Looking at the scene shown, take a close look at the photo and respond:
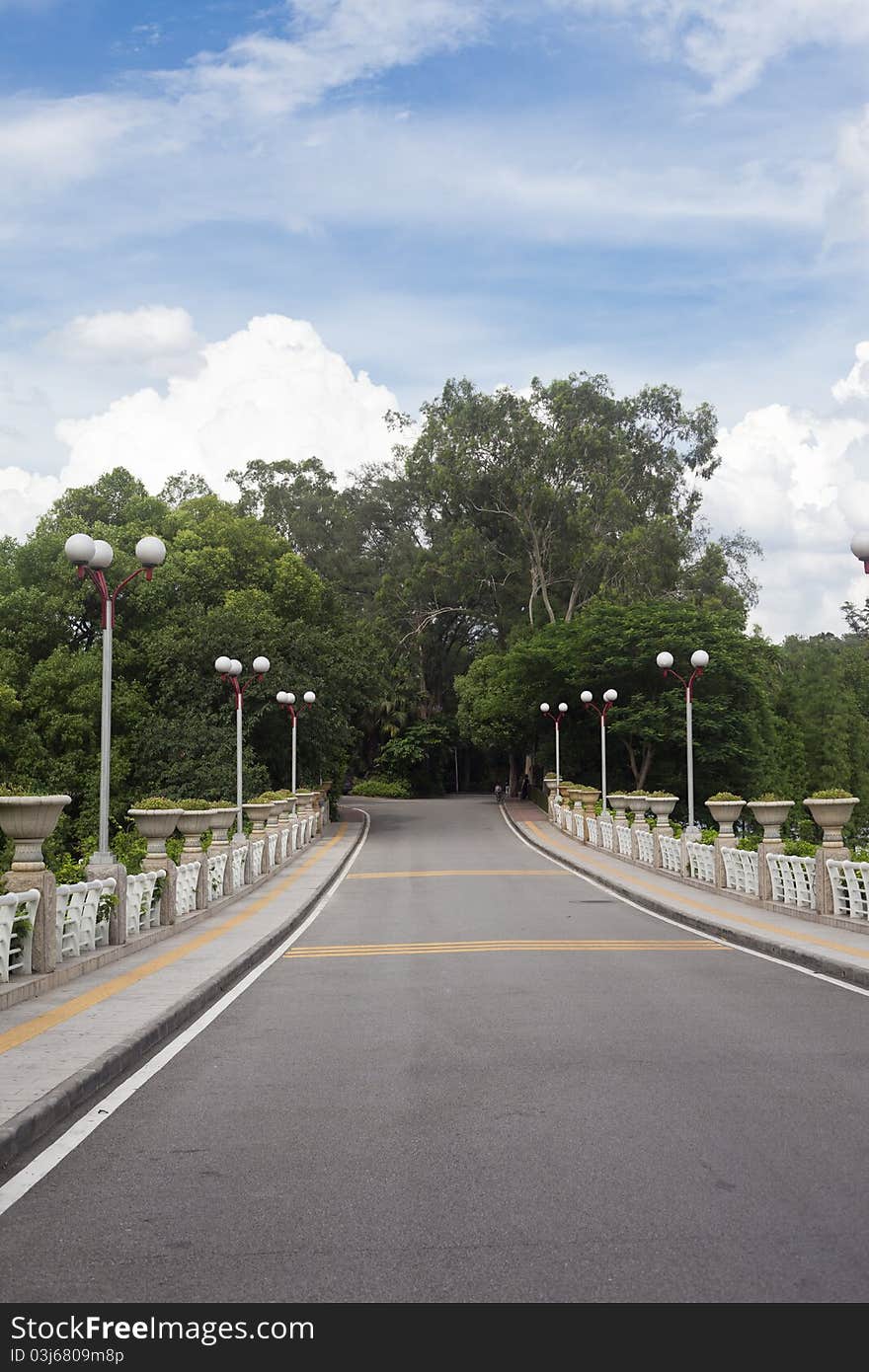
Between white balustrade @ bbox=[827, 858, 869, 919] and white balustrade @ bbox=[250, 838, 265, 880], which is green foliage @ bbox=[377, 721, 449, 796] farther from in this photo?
white balustrade @ bbox=[827, 858, 869, 919]

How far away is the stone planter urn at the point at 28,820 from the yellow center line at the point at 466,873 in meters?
19.0

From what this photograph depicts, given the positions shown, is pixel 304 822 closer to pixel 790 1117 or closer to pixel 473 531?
pixel 473 531

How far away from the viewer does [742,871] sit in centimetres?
2136

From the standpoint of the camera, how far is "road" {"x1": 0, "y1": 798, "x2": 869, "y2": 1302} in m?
4.31

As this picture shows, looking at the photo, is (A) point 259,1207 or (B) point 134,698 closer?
(A) point 259,1207

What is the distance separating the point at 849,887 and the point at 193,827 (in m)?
10.3

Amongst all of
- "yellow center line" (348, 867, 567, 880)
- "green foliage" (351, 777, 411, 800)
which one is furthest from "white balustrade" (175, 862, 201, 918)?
"green foliage" (351, 777, 411, 800)

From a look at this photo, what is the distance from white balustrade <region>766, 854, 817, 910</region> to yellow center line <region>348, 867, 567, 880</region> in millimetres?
11587

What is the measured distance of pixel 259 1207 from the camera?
199 inches

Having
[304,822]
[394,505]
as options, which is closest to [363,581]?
[394,505]

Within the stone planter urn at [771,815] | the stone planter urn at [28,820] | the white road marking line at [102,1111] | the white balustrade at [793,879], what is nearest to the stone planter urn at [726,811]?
the stone planter urn at [771,815]

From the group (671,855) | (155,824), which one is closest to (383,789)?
(671,855)

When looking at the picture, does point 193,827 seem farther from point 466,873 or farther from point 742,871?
point 466,873
